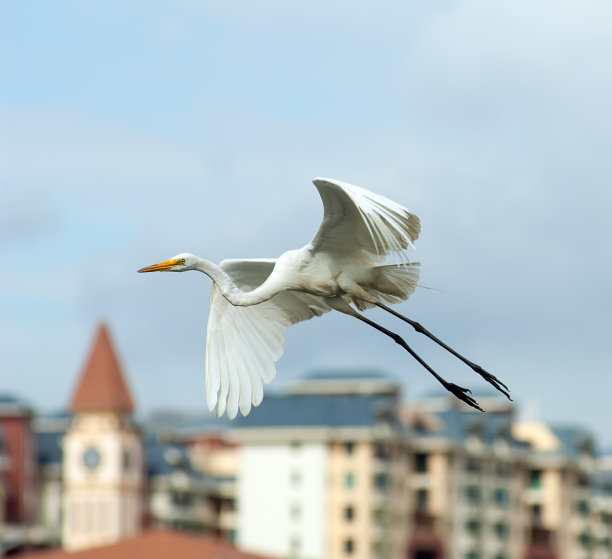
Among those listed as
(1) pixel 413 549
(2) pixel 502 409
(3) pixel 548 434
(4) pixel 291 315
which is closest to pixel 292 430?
(1) pixel 413 549

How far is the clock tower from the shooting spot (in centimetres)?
10625

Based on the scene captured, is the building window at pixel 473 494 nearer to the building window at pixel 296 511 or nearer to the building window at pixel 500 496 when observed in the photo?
the building window at pixel 500 496

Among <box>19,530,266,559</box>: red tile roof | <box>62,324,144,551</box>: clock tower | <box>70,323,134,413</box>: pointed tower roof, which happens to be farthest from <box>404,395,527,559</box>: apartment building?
<box>19,530,266,559</box>: red tile roof

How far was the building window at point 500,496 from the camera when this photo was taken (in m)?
116

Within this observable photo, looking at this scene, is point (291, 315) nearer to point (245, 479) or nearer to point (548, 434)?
point (245, 479)

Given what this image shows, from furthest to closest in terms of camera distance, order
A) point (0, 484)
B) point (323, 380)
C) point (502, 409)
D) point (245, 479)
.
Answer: point (502, 409) < point (323, 380) < point (245, 479) < point (0, 484)

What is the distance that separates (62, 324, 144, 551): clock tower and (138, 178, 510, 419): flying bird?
8586 centimetres

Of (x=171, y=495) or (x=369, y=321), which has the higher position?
(x=369, y=321)

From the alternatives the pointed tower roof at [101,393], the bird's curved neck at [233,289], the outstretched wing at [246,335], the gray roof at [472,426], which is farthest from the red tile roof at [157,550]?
the bird's curved neck at [233,289]

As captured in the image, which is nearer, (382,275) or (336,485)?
(382,275)

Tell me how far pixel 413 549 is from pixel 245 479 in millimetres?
11292

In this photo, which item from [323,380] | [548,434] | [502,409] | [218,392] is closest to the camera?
[218,392]

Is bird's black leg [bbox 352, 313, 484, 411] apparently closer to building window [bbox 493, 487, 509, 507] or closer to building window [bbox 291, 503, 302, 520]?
building window [bbox 291, 503, 302, 520]

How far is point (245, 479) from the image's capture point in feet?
349
